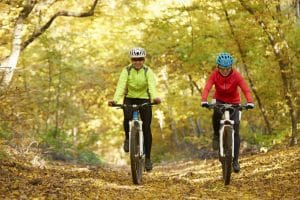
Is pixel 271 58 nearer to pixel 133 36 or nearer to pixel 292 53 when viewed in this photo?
pixel 292 53

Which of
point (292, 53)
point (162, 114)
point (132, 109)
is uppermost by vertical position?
point (292, 53)

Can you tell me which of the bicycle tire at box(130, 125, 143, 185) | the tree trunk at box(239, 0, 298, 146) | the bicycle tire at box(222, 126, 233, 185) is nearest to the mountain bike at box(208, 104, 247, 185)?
the bicycle tire at box(222, 126, 233, 185)

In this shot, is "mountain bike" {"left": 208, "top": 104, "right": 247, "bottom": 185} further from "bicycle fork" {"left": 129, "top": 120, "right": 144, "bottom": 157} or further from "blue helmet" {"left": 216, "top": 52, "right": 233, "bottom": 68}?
"bicycle fork" {"left": 129, "top": 120, "right": 144, "bottom": 157}

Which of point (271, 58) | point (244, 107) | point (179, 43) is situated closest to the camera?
point (244, 107)

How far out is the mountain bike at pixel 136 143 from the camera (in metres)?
8.88

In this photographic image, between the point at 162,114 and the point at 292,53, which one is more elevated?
the point at 292,53

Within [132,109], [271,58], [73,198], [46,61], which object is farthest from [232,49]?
[73,198]

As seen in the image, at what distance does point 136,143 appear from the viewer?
900 centimetres

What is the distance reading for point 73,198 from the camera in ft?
22.4

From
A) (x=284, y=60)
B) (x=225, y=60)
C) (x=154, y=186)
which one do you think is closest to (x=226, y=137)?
(x=225, y=60)

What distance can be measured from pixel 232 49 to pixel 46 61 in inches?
253

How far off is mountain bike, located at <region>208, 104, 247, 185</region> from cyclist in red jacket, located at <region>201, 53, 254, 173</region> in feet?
0.53

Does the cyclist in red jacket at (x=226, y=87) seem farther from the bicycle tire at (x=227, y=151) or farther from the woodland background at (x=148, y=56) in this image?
the woodland background at (x=148, y=56)

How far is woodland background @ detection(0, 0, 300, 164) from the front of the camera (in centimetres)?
1275
